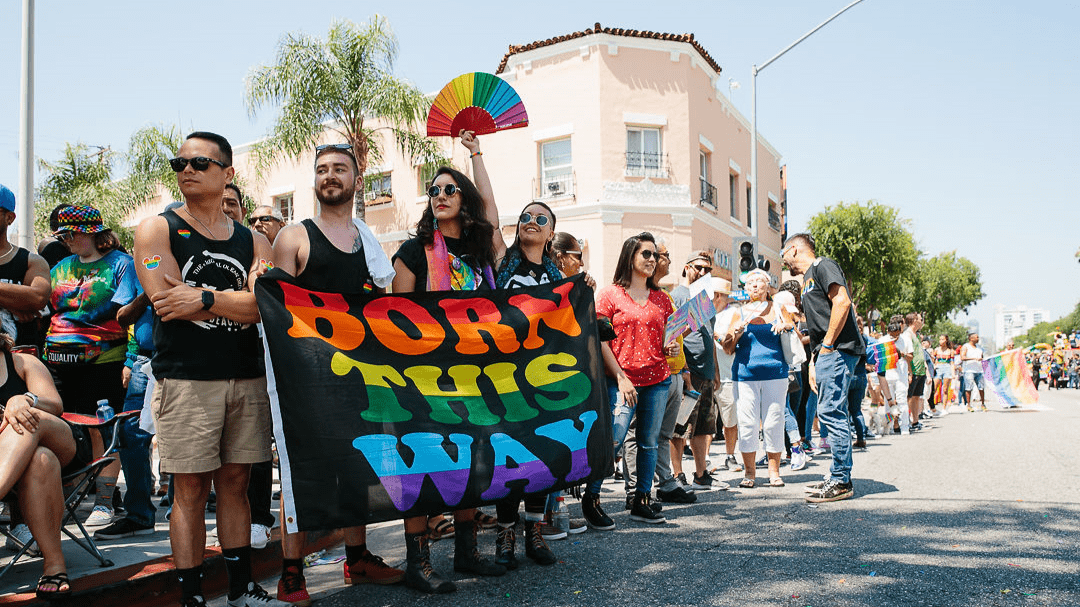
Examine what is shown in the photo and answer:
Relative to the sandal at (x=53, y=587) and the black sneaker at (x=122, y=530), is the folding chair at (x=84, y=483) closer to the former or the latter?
the sandal at (x=53, y=587)

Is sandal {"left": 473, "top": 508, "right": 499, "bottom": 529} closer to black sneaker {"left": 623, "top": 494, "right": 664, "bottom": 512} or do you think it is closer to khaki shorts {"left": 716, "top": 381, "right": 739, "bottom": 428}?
black sneaker {"left": 623, "top": 494, "right": 664, "bottom": 512}

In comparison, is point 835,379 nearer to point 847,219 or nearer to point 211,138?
point 211,138

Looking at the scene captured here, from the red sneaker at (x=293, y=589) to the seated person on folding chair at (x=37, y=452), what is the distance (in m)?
0.94

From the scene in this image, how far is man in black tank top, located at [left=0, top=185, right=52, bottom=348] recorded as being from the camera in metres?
4.17

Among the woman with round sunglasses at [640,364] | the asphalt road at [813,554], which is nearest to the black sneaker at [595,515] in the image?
the woman with round sunglasses at [640,364]

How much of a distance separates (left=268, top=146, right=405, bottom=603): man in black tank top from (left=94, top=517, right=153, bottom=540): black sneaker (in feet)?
6.13

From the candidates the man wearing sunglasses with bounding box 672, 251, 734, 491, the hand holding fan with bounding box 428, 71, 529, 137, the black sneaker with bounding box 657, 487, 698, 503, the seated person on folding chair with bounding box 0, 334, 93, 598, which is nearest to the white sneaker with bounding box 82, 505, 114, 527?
the seated person on folding chair with bounding box 0, 334, 93, 598

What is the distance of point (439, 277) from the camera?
406 centimetres

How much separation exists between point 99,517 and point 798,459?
6.63 meters

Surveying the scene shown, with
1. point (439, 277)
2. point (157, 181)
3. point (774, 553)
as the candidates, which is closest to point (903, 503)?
point (774, 553)

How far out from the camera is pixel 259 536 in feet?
14.0

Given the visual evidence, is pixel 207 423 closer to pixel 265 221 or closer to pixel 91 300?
pixel 91 300

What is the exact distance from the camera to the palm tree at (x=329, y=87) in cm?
1820

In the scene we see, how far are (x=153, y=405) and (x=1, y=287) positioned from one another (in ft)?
5.24
